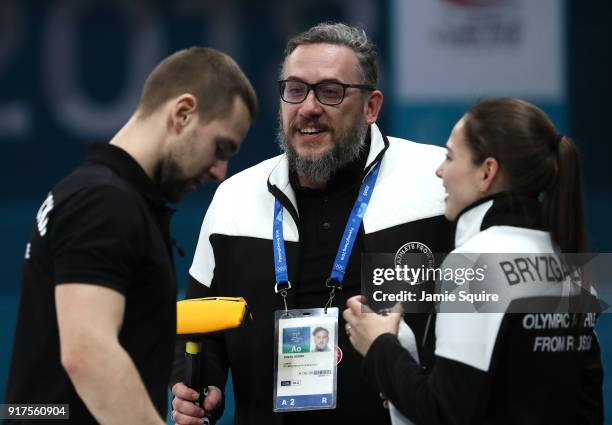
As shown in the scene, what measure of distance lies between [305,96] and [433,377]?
111 centimetres

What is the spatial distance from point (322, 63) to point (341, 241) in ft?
1.84

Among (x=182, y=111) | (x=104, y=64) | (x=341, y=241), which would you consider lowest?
(x=341, y=241)

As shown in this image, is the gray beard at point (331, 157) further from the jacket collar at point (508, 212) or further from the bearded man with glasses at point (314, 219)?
the jacket collar at point (508, 212)

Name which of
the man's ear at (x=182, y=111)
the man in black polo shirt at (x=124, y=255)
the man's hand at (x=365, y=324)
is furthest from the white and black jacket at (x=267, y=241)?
the man's ear at (x=182, y=111)

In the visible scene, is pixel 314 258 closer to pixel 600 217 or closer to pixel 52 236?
pixel 52 236

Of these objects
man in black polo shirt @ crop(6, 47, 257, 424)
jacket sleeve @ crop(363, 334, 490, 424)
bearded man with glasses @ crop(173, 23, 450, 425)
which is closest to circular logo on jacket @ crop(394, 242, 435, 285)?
bearded man with glasses @ crop(173, 23, 450, 425)

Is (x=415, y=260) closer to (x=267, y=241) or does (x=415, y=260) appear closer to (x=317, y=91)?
(x=267, y=241)

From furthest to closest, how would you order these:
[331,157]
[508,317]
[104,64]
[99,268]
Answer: [104,64] < [331,157] < [508,317] < [99,268]

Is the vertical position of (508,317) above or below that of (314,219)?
below

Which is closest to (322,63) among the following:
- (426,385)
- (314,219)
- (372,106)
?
(372,106)

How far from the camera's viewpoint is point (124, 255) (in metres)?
2.05

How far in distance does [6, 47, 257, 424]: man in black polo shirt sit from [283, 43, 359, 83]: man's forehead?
30.7 inches

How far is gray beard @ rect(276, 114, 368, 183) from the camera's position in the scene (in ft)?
10.1

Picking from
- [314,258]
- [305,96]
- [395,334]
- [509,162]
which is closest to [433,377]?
[395,334]
